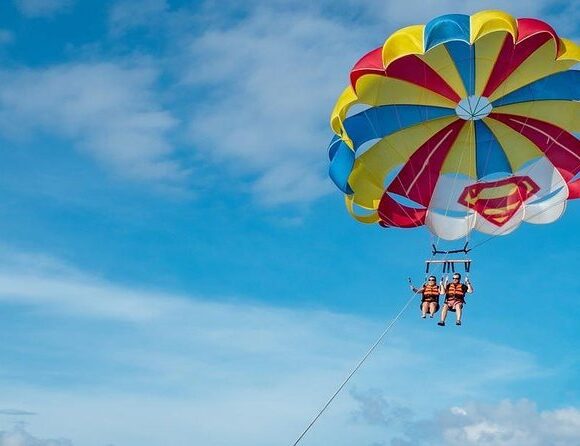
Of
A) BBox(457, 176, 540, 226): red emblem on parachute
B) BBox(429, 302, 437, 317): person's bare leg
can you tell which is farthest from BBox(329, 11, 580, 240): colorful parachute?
BBox(429, 302, 437, 317): person's bare leg

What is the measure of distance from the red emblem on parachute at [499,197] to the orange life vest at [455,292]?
2.58 metres

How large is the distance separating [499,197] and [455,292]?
3.26 meters

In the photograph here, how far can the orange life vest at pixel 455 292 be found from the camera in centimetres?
2231

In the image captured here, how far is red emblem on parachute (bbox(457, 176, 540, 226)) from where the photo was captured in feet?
79.2

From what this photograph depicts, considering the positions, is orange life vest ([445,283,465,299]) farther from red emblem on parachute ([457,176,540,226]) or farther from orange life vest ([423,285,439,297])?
red emblem on parachute ([457,176,540,226])

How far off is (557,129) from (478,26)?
3.41 m

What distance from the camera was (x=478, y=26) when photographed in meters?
21.4

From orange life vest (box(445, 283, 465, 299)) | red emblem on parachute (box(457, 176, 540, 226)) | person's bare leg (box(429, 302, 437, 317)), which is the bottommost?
person's bare leg (box(429, 302, 437, 317))

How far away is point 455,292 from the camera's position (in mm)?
22328

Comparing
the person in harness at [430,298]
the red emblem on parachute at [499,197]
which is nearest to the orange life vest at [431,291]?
the person in harness at [430,298]

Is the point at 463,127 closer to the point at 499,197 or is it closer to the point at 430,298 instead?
the point at 499,197

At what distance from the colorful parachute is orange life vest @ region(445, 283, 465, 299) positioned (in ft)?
7.07

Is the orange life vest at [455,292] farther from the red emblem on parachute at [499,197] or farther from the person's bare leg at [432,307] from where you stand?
the red emblem on parachute at [499,197]

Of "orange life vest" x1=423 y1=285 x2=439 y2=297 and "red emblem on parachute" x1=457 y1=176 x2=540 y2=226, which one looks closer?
"orange life vest" x1=423 y1=285 x2=439 y2=297
